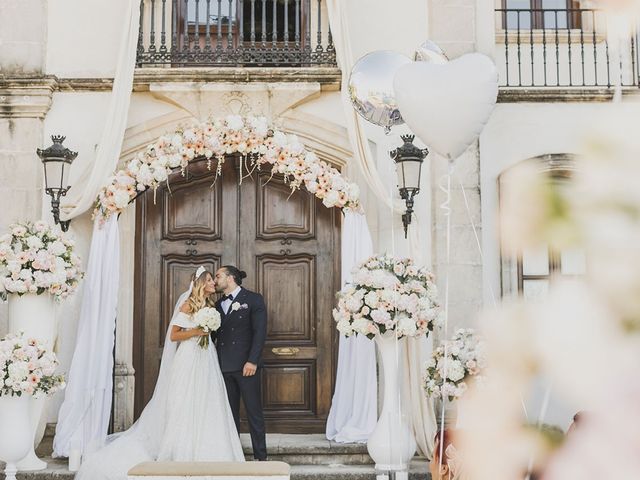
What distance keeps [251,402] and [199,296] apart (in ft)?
3.40

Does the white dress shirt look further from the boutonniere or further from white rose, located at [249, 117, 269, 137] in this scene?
white rose, located at [249, 117, 269, 137]

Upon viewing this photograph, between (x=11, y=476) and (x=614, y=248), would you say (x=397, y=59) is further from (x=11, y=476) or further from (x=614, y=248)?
(x=614, y=248)

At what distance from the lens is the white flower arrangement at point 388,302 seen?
6918mm

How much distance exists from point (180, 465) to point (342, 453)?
7.45 ft

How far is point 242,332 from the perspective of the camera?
7.70 meters

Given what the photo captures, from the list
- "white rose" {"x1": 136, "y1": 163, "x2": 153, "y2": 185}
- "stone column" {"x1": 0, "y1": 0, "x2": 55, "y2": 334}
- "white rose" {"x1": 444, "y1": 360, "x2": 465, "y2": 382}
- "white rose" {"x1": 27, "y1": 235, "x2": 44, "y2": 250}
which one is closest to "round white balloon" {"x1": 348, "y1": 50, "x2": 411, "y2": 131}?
"white rose" {"x1": 444, "y1": 360, "x2": 465, "y2": 382}

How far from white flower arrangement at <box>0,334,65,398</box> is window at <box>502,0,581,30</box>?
5.84 m

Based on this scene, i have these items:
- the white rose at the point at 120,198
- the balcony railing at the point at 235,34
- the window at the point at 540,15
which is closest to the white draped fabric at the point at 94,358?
the white rose at the point at 120,198

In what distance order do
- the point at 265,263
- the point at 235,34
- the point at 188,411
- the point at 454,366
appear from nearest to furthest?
the point at 454,366, the point at 188,411, the point at 265,263, the point at 235,34

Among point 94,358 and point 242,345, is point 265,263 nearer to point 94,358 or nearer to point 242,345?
point 242,345

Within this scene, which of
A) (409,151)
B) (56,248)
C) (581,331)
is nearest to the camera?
(581,331)

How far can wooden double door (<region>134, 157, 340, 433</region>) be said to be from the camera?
8750 mm

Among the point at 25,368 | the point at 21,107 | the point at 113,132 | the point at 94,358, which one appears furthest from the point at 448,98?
the point at 21,107

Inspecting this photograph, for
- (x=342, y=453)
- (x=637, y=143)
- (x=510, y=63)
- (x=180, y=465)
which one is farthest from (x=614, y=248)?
(x=510, y=63)
